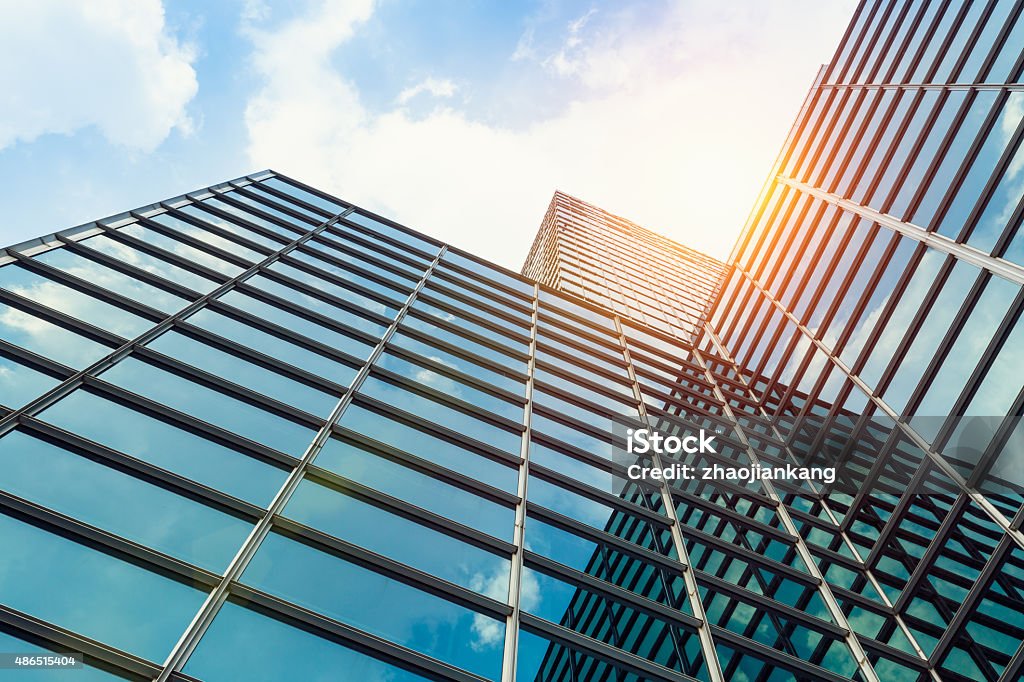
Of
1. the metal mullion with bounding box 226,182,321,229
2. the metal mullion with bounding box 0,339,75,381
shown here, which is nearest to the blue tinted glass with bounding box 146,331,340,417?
the metal mullion with bounding box 0,339,75,381

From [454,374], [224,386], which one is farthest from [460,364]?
[224,386]

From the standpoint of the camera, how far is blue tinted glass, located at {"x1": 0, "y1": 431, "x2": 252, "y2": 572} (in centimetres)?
855

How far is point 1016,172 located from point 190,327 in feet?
50.2

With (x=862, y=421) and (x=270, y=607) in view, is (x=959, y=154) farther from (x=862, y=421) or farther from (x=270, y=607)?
(x=270, y=607)

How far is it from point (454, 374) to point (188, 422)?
263 inches

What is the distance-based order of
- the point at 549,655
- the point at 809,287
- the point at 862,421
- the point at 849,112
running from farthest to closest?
1. the point at 849,112
2. the point at 809,287
3. the point at 862,421
4. the point at 549,655

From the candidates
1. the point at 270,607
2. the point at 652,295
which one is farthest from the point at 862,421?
the point at 652,295

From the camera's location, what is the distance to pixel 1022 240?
1171cm

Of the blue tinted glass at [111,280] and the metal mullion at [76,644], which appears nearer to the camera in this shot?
the metal mullion at [76,644]

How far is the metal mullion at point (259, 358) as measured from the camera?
13.9 m

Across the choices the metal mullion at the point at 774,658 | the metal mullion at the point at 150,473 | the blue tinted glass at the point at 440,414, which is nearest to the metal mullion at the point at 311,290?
the blue tinted glass at the point at 440,414

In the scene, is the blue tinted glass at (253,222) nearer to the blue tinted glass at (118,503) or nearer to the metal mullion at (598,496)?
the metal mullion at (598,496)

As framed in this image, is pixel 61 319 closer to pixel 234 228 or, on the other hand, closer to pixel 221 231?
pixel 221 231

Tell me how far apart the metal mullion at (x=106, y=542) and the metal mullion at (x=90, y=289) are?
603 cm
